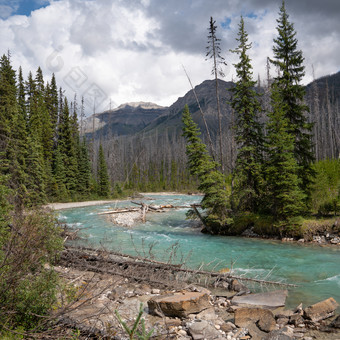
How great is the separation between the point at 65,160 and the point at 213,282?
1488 inches

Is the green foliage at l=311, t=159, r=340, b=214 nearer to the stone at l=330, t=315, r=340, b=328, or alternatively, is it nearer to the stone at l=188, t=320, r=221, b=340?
the stone at l=330, t=315, r=340, b=328

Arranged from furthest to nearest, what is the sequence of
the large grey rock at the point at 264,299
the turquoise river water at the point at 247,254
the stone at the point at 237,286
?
the turquoise river water at the point at 247,254 < the stone at the point at 237,286 < the large grey rock at the point at 264,299

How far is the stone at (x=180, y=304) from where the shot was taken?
5906 mm

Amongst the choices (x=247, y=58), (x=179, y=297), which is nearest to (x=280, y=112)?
(x=247, y=58)

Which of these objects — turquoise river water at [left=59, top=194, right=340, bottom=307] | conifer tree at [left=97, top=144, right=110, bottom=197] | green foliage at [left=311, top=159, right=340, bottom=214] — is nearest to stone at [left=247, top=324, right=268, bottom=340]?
turquoise river water at [left=59, top=194, right=340, bottom=307]

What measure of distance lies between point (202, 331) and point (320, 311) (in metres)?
2.90

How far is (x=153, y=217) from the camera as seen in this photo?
2484cm

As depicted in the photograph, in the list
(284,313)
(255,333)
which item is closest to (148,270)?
(255,333)

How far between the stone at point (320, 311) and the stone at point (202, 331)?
2264mm

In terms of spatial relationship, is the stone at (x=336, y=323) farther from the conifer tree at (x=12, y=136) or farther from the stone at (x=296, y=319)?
the conifer tree at (x=12, y=136)

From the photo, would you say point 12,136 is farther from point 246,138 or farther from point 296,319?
point 296,319

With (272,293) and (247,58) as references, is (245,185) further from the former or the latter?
(272,293)

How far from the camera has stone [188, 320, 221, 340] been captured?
5094 millimetres

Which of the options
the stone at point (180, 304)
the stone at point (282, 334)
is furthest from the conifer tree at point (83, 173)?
the stone at point (282, 334)
